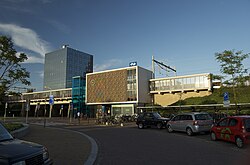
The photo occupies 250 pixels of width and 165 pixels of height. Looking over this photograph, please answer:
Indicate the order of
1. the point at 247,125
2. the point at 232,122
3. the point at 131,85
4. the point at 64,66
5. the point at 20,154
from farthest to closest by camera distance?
the point at 64,66 → the point at 131,85 → the point at 232,122 → the point at 247,125 → the point at 20,154

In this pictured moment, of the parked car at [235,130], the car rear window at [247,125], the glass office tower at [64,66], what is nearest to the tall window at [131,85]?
the parked car at [235,130]

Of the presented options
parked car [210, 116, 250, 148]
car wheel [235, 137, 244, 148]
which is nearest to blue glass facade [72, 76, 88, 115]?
parked car [210, 116, 250, 148]

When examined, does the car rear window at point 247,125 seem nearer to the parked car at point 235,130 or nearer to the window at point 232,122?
the parked car at point 235,130

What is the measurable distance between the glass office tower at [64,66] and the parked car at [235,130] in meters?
98.3

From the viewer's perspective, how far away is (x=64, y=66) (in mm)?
105125

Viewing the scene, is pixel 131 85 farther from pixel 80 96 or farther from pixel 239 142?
pixel 239 142

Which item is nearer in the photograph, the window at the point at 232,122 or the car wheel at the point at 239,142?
the car wheel at the point at 239,142

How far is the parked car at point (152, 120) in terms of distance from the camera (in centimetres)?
2248

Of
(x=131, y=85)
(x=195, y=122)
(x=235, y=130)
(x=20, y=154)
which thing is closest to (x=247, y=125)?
(x=235, y=130)

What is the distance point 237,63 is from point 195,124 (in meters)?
12.6

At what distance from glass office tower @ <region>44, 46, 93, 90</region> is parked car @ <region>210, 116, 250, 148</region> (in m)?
98.3

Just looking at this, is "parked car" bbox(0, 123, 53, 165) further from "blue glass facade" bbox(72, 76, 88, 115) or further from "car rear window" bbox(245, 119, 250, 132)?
"blue glass facade" bbox(72, 76, 88, 115)

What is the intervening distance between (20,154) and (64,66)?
104 meters

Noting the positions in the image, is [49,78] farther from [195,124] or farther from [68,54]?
[195,124]
